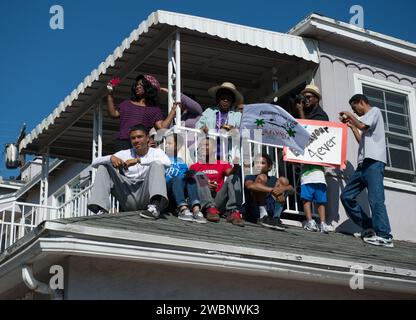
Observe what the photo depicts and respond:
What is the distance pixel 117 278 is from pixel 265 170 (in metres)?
2.84

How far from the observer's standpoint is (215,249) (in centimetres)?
739

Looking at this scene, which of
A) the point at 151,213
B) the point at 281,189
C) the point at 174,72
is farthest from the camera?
the point at 174,72

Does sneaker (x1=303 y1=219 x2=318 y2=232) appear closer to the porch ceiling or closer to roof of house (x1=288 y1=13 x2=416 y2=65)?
the porch ceiling

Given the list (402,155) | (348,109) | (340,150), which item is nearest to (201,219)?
(340,150)

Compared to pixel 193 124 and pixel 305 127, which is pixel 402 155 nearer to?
pixel 305 127

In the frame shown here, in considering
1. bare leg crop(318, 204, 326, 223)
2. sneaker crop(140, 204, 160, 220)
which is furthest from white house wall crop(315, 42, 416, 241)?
sneaker crop(140, 204, 160, 220)

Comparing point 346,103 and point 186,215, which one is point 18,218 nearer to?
point 346,103

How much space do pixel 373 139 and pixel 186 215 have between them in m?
2.80

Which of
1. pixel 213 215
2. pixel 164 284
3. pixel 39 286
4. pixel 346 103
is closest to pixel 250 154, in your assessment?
pixel 213 215

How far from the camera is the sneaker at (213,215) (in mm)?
8633

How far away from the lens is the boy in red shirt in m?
8.76

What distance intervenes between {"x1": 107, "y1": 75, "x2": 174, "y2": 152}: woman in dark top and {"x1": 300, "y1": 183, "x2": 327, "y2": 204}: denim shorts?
6.26 ft

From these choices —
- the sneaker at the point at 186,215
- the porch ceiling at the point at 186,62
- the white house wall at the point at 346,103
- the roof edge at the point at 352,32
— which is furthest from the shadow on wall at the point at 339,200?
the sneaker at the point at 186,215

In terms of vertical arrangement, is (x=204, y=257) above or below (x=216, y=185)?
below
